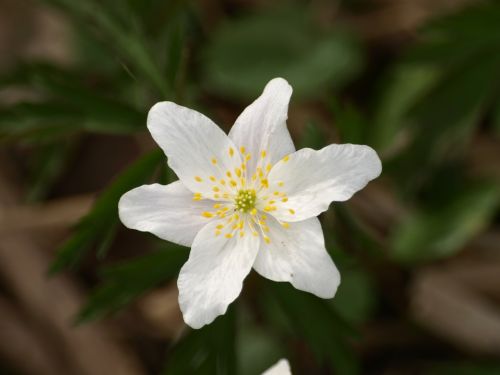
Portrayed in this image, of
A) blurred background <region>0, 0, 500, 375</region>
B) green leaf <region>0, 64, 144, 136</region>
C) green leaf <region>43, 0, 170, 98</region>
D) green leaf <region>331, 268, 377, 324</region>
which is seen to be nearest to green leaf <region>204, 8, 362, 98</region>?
blurred background <region>0, 0, 500, 375</region>

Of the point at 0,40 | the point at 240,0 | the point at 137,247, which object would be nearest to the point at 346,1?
the point at 240,0

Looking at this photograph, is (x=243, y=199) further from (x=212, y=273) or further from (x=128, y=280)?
(x=128, y=280)

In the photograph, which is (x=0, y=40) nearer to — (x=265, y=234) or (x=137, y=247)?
(x=137, y=247)

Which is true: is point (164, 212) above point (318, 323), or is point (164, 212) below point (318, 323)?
above

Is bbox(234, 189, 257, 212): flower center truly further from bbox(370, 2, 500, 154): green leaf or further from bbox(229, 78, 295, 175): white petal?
bbox(370, 2, 500, 154): green leaf

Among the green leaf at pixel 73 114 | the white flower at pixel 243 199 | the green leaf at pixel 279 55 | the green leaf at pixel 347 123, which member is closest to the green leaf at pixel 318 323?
the white flower at pixel 243 199

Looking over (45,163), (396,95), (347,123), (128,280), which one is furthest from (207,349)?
(396,95)

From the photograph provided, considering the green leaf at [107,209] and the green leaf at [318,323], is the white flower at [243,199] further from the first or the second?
the green leaf at [318,323]
